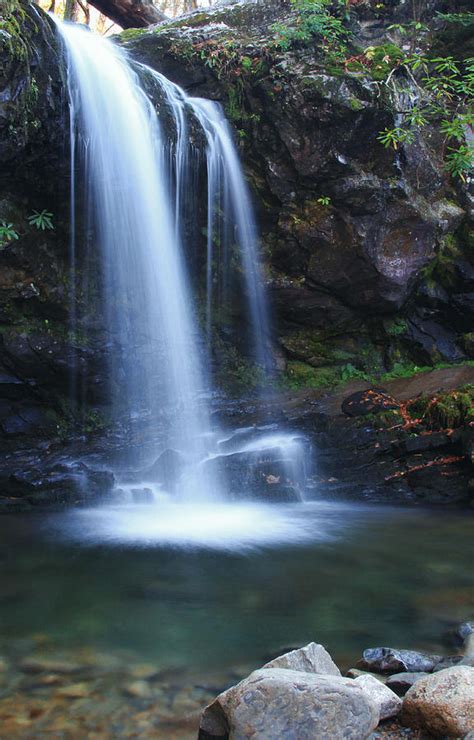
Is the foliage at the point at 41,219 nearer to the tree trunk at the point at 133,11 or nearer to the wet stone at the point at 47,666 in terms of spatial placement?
the tree trunk at the point at 133,11

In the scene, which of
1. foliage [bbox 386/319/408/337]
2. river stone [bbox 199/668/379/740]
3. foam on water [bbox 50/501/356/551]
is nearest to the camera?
river stone [bbox 199/668/379/740]

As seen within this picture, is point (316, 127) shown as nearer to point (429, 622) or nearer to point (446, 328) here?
point (446, 328)

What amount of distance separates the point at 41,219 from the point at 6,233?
679 millimetres

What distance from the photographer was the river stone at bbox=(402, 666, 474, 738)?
2578 mm

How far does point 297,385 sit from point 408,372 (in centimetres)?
213

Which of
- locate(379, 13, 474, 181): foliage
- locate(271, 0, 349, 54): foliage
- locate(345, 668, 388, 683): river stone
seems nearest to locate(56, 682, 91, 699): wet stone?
locate(345, 668, 388, 683): river stone

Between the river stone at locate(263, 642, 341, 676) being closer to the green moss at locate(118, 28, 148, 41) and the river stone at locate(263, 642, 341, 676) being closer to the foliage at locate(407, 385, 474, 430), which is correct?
the foliage at locate(407, 385, 474, 430)

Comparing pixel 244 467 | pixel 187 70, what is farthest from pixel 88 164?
pixel 244 467

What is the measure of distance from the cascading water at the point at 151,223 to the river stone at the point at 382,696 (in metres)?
5.70

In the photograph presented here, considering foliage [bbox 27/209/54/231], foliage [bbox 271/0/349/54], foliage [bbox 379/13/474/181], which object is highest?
foliage [bbox 271/0/349/54]

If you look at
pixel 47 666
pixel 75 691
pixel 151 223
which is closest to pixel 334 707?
pixel 75 691

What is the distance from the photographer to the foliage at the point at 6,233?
8714mm

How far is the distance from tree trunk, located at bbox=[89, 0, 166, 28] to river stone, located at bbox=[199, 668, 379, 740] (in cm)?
1381

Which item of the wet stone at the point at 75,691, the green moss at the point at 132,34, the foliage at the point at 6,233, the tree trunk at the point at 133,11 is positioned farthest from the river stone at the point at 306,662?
the tree trunk at the point at 133,11
